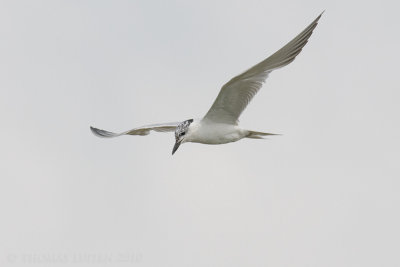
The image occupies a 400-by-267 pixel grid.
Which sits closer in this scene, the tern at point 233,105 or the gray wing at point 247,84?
the gray wing at point 247,84

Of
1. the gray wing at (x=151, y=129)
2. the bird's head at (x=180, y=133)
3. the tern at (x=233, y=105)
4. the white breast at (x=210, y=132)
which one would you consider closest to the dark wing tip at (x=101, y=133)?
the gray wing at (x=151, y=129)

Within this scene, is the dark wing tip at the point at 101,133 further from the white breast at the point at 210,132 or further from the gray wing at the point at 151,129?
the white breast at the point at 210,132

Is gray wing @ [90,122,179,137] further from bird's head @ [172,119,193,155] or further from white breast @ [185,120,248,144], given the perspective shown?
white breast @ [185,120,248,144]

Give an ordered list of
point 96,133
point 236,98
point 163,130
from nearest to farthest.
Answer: point 236,98, point 163,130, point 96,133

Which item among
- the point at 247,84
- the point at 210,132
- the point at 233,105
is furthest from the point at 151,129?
the point at 247,84

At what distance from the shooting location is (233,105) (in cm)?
1506

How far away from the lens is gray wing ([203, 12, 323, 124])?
14109mm

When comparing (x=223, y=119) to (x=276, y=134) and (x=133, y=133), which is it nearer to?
(x=276, y=134)

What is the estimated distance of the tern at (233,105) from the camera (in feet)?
46.6

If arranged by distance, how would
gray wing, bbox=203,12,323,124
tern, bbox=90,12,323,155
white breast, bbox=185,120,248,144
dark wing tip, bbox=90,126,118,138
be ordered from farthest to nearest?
dark wing tip, bbox=90,126,118,138 → white breast, bbox=185,120,248,144 → tern, bbox=90,12,323,155 → gray wing, bbox=203,12,323,124

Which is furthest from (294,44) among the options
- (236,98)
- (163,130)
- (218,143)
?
(163,130)

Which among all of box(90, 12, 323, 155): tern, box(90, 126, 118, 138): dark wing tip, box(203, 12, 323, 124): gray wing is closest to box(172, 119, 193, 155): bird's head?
box(90, 12, 323, 155): tern

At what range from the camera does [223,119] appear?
600 inches

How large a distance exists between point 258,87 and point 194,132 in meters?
1.37
